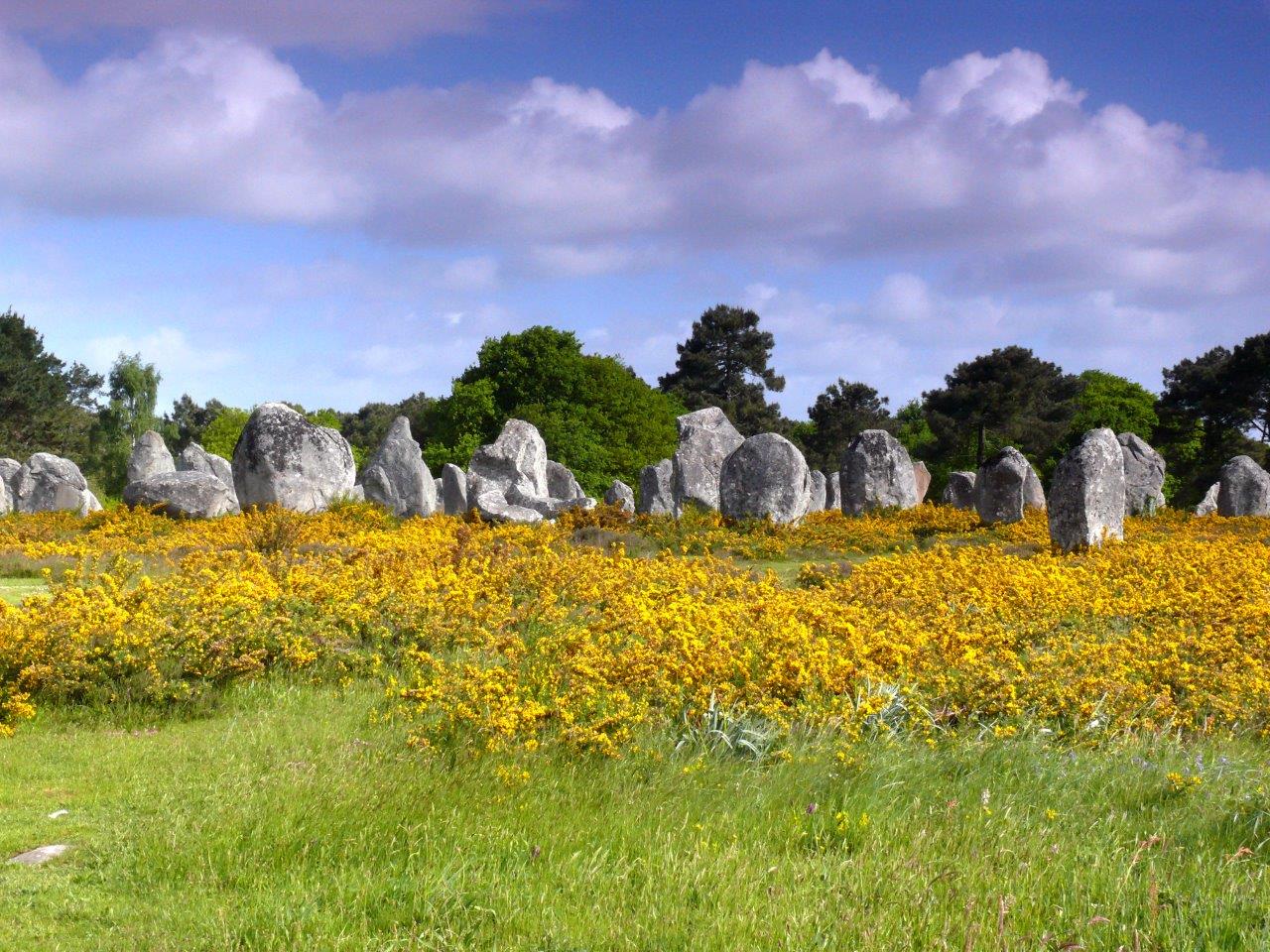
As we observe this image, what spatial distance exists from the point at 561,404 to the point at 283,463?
2559 centimetres

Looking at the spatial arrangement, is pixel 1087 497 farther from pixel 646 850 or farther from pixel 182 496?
pixel 182 496

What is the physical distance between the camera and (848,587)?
13484mm

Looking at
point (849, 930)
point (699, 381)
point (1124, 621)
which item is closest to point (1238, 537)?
point (1124, 621)

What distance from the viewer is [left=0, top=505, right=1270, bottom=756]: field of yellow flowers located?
7.47 meters

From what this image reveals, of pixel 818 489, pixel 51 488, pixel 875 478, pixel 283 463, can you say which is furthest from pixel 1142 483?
pixel 51 488

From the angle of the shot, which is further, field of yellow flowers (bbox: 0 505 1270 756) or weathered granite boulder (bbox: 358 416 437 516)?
weathered granite boulder (bbox: 358 416 437 516)

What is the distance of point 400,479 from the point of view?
31344 millimetres

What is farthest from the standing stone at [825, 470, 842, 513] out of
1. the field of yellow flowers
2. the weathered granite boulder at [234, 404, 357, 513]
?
the field of yellow flowers

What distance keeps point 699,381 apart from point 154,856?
62.2m

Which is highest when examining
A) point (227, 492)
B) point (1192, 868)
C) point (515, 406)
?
point (515, 406)

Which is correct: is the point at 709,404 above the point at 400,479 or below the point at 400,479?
above

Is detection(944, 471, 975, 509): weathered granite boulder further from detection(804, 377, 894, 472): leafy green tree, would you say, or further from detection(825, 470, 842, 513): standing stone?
detection(804, 377, 894, 472): leafy green tree

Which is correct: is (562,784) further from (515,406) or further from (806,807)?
(515,406)

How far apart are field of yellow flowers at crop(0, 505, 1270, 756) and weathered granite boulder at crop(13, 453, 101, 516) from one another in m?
23.6
